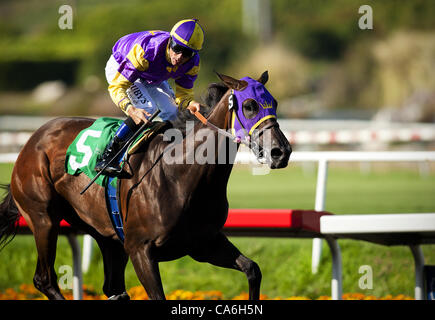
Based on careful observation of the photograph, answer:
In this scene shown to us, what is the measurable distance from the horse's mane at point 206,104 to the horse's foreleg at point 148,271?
655mm

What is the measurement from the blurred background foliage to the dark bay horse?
14905 mm

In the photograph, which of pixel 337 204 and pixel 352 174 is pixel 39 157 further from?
pixel 352 174

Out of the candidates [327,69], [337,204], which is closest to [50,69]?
[327,69]

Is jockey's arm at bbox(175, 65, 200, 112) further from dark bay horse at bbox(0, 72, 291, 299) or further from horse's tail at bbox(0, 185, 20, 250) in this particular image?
horse's tail at bbox(0, 185, 20, 250)

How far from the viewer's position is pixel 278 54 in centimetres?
2598

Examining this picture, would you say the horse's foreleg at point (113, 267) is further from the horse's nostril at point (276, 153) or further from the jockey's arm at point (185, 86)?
the horse's nostril at point (276, 153)

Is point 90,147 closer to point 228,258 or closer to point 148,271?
point 148,271

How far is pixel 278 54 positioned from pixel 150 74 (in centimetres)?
2219

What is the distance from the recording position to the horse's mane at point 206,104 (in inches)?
151

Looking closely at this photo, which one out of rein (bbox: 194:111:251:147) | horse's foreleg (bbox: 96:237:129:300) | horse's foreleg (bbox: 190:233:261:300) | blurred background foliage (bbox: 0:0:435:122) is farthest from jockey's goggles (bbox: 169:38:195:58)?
blurred background foliage (bbox: 0:0:435:122)

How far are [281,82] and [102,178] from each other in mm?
20744

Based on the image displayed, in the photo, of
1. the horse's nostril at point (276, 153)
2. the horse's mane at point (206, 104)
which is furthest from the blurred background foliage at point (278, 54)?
the horse's nostril at point (276, 153)

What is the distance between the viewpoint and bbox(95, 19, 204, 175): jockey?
3.91m
